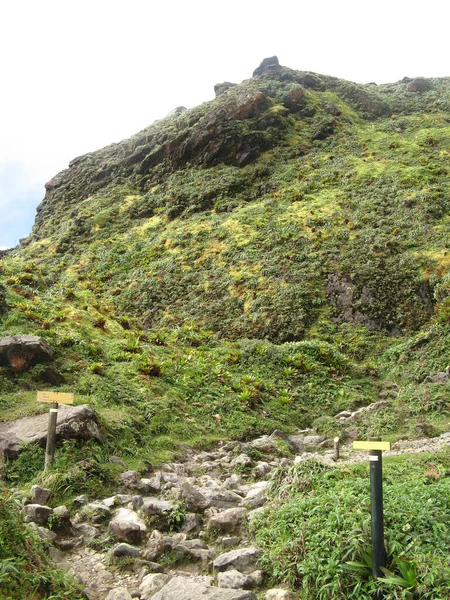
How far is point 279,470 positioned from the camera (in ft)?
24.5

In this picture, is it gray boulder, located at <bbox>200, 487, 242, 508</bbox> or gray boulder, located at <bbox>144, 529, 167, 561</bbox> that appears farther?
gray boulder, located at <bbox>200, 487, 242, 508</bbox>

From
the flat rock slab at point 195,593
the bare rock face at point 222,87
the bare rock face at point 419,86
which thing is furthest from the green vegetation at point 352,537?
the bare rock face at point 419,86

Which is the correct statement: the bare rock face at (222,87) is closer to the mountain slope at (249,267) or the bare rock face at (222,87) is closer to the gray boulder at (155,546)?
the mountain slope at (249,267)

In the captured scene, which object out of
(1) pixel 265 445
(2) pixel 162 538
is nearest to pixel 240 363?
(1) pixel 265 445

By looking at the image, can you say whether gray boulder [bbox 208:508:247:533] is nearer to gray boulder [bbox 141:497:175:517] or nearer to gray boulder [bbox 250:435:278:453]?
gray boulder [bbox 141:497:175:517]

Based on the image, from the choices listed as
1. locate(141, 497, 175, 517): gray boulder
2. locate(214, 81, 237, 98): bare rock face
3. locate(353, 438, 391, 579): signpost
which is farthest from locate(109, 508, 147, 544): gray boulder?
locate(214, 81, 237, 98): bare rock face

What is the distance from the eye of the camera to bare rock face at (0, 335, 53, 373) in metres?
11.5

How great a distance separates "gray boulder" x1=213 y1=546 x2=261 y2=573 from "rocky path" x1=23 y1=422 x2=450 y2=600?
0.04ft

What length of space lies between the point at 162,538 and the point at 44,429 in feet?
13.4

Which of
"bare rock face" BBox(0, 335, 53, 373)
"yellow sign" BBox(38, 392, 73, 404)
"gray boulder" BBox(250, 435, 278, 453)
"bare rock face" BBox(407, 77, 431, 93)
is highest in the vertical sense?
"bare rock face" BBox(407, 77, 431, 93)

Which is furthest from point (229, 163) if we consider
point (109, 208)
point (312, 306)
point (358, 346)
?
point (358, 346)

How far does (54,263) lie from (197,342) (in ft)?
62.9

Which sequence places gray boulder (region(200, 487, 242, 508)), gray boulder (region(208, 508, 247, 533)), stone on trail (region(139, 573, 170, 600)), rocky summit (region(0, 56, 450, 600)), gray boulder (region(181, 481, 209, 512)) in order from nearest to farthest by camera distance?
stone on trail (region(139, 573, 170, 600)) < rocky summit (region(0, 56, 450, 600)) < gray boulder (region(208, 508, 247, 533)) < gray boulder (region(181, 481, 209, 512)) < gray boulder (region(200, 487, 242, 508))

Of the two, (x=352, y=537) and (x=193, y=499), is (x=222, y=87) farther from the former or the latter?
(x=352, y=537)
